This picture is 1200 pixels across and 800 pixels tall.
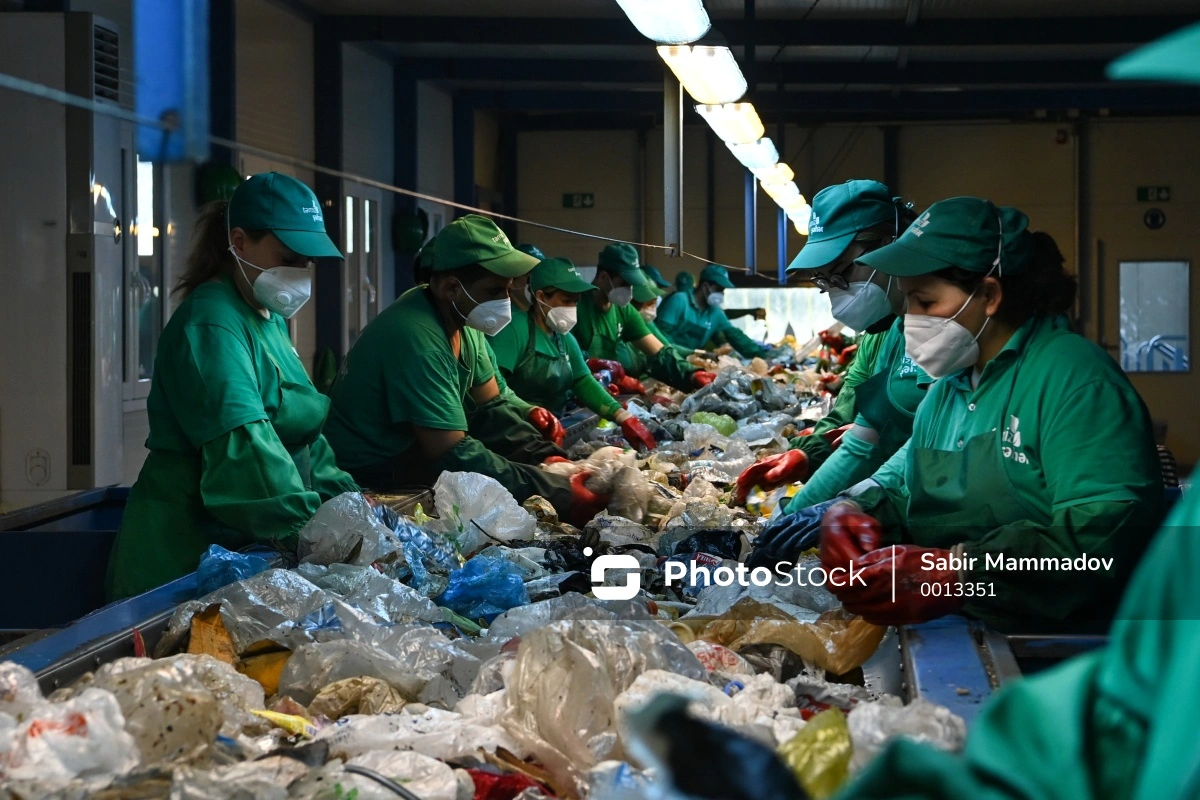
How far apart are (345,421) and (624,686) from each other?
8.63ft

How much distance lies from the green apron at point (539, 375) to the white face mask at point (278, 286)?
3.16 metres

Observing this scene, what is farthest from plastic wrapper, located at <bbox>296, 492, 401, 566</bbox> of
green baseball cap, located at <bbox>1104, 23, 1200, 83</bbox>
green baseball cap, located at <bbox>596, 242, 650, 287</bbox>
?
green baseball cap, located at <bbox>596, 242, 650, 287</bbox>

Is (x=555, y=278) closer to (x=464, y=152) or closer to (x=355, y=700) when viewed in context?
(x=355, y=700)

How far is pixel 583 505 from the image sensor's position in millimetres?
4184

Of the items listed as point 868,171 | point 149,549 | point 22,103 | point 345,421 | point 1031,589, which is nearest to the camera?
point 1031,589

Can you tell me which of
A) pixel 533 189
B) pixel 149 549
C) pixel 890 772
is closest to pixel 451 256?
pixel 149 549

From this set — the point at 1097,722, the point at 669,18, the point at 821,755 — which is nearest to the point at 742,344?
the point at 669,18

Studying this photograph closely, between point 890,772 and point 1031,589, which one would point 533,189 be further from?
point 890,772

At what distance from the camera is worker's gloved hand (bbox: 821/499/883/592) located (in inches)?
94.2

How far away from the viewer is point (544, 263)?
268 inches

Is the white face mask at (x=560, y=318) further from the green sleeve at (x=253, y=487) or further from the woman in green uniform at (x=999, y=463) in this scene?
the woman in green uniform at (x=999, y=463)

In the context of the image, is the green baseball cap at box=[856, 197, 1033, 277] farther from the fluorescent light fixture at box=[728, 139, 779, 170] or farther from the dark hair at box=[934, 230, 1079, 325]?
the fluorescent light fixture at box=[728, 139, 779, 170]

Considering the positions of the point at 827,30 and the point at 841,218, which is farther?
the point at 827,30

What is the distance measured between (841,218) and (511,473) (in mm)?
1315
